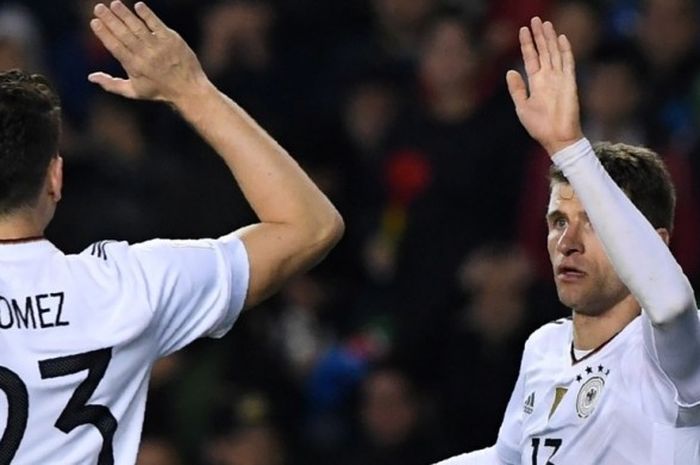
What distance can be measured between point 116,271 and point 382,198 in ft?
17.1

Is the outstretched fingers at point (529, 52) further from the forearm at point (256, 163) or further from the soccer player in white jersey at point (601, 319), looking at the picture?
the forearm at point (256, 163)

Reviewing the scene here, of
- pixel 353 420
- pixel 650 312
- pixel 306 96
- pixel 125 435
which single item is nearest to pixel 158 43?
pixel 125 435

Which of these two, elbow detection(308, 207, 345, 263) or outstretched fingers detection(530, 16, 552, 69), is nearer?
elbow detection(308, 207, 345, 263)

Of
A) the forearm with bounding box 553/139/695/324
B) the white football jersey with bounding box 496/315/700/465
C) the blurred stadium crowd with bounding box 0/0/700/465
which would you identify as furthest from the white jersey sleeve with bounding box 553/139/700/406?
the blurred stadium crowd with bounding box 0/0/700/465

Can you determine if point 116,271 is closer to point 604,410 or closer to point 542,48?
point 542,48

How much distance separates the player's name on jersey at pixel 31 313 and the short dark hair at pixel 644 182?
1442mm

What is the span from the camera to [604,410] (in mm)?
4328

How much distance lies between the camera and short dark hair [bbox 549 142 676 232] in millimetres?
4453

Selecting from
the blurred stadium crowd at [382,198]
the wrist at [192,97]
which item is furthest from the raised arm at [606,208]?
the blurred stadium crowd at [382,198]

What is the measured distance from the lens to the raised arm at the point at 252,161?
3.76 meters

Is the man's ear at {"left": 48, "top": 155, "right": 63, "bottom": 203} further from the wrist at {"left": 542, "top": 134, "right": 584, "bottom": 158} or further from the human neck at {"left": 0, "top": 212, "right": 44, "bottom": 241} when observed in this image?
the wrist at {"left": 542, "top": 134, "right": 584, "bottom": 158}

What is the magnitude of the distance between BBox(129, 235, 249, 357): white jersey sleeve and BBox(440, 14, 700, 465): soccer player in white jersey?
75 centimetres

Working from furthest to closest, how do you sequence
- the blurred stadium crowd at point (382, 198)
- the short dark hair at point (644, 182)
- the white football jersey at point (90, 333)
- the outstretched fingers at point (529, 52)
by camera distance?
the blurred stadium crowd at point (382, 198), the short dark hair at point (644, 182), the outstretched fingers at point (529, 52), the white football jersey at point (90, 333)

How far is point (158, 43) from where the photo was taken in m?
3.74
